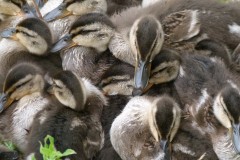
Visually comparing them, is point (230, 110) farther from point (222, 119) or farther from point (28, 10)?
point (28, 10)

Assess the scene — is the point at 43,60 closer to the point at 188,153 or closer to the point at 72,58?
the point at 72,58

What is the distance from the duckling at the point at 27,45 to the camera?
3988mm

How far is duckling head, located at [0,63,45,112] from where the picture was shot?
12.3 feet

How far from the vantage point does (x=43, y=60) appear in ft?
13.5

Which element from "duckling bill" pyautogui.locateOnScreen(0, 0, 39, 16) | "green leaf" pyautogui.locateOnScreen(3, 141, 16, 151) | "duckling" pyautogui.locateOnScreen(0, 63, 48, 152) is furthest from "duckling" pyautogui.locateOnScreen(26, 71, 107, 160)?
"duckling bill" pyautogui.locateOnScreen(0, 0, 39, 16)

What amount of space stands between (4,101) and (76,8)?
843 mm

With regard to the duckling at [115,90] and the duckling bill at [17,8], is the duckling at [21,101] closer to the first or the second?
the duckling at [115,90]

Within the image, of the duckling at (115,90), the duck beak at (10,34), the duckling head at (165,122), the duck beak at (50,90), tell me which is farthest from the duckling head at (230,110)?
the duck beak at (10,34)

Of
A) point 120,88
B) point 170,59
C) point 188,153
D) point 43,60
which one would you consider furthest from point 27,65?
point 188,153

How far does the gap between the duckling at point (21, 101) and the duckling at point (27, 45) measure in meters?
0.20

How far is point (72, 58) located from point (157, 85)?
2.04 ft

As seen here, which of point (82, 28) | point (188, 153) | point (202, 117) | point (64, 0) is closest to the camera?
point (188, 153)

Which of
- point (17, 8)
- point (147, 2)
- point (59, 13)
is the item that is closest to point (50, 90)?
point (59, 13)

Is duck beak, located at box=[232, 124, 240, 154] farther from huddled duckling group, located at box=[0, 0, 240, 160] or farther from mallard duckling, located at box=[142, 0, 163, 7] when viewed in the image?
mallard duckling, located at box=[142, 0, 163, 7]
